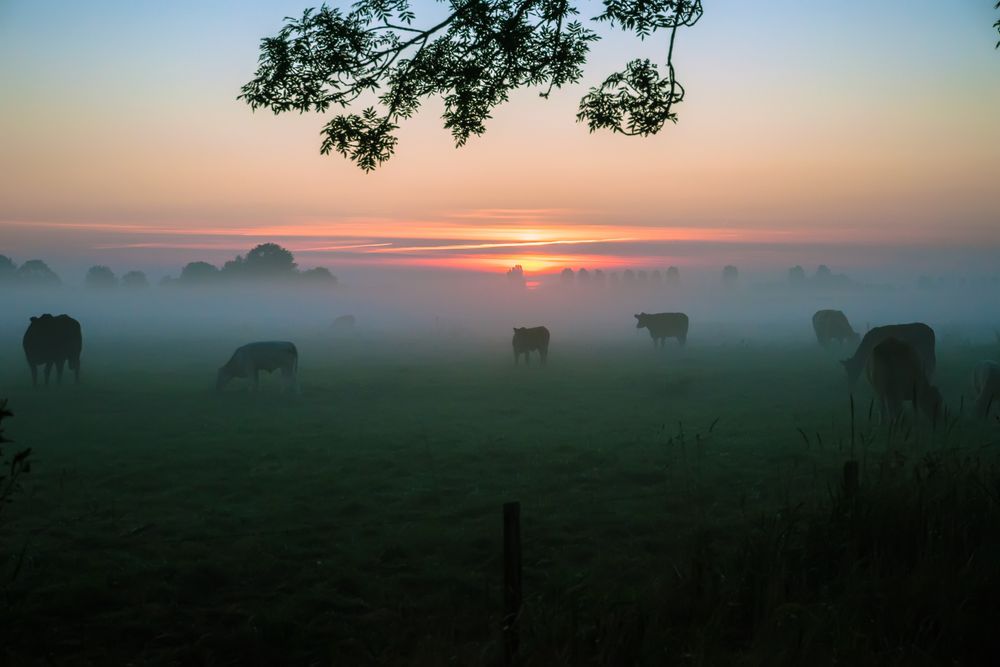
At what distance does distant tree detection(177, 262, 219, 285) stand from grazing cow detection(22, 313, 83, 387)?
396ft

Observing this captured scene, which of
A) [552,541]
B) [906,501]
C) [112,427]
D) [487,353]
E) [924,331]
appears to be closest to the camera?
[906,501]

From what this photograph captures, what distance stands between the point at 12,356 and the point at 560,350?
28.7 m

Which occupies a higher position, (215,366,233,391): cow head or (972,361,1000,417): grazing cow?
(972,361,1000,417): grazing cow

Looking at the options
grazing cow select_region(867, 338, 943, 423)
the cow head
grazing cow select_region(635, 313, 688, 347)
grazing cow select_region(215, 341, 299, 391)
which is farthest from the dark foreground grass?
grazing cow select_region(635, 313, 688, 347)

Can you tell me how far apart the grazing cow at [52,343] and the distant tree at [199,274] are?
121 metres

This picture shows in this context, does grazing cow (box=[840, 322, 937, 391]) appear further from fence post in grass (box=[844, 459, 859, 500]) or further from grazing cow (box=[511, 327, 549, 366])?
fence post in grass (box=[844, 459, 859, 500])

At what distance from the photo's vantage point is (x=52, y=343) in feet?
85.5

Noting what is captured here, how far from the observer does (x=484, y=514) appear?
10562 millimetres

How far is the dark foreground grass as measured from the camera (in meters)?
5.50

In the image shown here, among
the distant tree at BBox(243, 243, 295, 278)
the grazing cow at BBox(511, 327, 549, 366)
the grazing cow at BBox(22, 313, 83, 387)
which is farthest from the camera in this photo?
the distant tree at BBox(243, 243, 295, 278)

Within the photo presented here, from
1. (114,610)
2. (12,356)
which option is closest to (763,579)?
(114,610)

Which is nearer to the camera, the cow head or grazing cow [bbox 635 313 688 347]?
the cow head

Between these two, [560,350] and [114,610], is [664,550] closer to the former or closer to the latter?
[114,610]

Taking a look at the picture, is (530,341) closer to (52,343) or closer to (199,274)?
(52,343)
